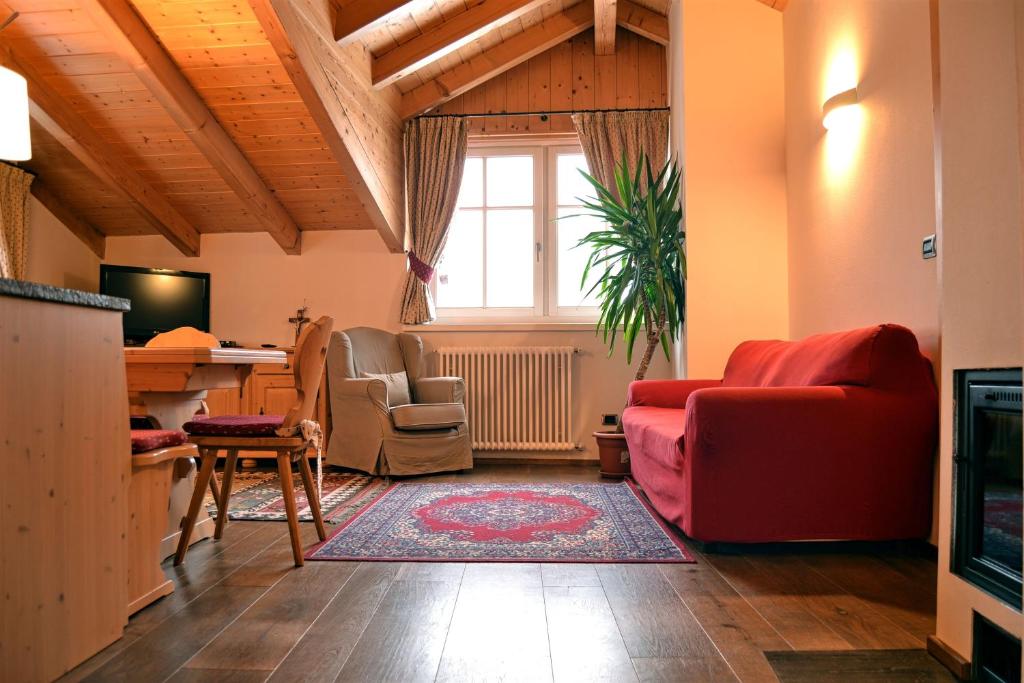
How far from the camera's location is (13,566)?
4.49 ft

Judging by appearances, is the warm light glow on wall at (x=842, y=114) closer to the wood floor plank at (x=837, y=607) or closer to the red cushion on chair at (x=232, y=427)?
the wood floor plank at (x=837, y=607)

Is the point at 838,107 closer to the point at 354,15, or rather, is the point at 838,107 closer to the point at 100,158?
the point at 354,15

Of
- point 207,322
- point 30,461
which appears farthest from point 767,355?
point 207,322

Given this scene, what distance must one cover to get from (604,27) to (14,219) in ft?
13.7

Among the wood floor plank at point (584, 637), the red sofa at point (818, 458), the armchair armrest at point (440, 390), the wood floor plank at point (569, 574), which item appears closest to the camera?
the wood floor plank at point (584, 637)

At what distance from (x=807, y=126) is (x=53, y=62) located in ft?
13.6

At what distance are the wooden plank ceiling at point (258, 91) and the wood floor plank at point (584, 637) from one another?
2897 mm

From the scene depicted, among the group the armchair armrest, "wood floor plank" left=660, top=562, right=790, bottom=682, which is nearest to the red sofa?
"wood floor plank" left=660, top=562, right=790, bottom=682

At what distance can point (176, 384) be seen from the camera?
2.44 meters

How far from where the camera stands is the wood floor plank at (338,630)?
1503mm

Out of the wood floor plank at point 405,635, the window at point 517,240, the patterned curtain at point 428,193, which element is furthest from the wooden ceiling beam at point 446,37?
the wood floor plank at point 405,635

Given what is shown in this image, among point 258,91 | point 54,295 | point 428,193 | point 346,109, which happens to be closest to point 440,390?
point 428,193

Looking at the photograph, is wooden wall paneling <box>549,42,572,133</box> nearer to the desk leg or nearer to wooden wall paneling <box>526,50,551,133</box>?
wooden wall paneling <box>526,50,551,133</box>

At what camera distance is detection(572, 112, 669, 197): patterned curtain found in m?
5.11
